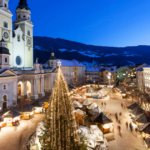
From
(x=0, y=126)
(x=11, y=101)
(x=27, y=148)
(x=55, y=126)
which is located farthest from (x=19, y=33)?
(x=55, y=126)

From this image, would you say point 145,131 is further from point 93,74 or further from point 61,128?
point 93,74

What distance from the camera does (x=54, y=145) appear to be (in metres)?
6.96

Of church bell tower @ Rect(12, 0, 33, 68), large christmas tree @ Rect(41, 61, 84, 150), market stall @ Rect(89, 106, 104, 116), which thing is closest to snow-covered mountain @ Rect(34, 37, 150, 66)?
church bell tower @ Rect(12, 0, 33, 68)

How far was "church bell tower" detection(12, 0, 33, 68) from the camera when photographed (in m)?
32.8

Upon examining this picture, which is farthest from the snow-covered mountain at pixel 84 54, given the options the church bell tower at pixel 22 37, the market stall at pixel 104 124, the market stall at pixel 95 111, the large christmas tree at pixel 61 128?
the large christmas tree at pixel 61 128

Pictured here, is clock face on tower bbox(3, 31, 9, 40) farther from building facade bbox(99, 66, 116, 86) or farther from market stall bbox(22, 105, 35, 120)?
building facade bbox(99, 66, 116, 86)

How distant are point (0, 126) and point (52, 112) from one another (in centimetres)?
1161

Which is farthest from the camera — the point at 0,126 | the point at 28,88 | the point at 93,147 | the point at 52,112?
the point at 28,88

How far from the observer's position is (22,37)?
34.8m

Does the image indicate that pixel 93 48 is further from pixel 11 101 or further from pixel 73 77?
pixel 11 101

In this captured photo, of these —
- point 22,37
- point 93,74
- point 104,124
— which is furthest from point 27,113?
point 93,74

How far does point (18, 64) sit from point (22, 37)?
7796mm

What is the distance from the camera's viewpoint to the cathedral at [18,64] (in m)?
22.0

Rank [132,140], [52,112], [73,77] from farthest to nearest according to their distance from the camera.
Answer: [73,77] < [132,140] < [52,112]
